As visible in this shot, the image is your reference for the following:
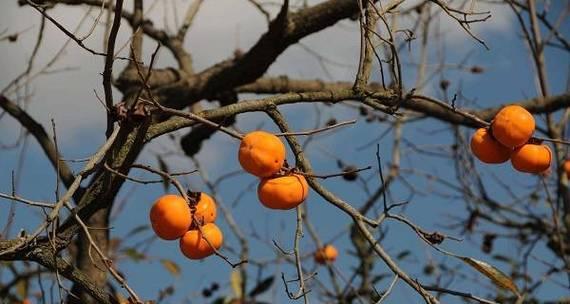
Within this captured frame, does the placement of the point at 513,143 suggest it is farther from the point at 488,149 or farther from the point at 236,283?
the point at 236,283

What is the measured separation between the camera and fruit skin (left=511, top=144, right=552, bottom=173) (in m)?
1.83

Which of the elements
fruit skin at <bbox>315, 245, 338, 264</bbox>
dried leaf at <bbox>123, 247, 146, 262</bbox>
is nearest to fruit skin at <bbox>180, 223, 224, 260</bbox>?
dried leaf at <bbox>123, 247, 146, 262</bbox>

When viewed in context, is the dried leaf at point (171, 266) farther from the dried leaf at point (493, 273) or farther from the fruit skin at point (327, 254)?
the dried leaf at point (493, 273)

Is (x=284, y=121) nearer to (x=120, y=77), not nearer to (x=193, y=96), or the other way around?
(x=193, y=96)

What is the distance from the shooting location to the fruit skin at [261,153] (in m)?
1.56

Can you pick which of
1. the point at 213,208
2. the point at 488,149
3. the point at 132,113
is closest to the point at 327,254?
the point at 488,149

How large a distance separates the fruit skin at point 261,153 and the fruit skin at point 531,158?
609 millimetres

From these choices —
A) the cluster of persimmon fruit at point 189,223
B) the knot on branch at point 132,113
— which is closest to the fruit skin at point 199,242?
the cluster of persimmon fruit at point 189,223

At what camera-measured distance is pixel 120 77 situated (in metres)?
3.63

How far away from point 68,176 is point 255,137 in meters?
1.77

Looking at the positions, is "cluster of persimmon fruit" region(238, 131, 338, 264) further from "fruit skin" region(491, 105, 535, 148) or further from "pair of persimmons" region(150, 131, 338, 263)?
"fruit skin" region(491, 105, 535, 148)

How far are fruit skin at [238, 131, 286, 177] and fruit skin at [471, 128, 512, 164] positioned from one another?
53 centimetres

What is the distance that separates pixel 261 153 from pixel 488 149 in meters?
0.62

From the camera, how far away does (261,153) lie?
1558 millimetres
